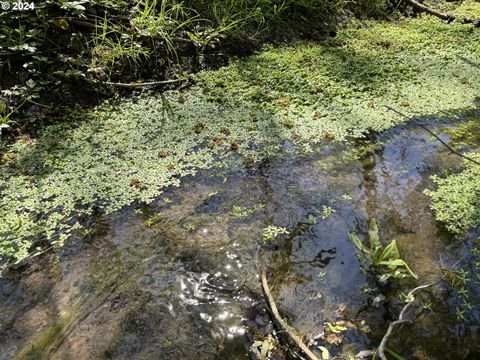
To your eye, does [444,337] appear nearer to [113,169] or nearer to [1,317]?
[1,317]

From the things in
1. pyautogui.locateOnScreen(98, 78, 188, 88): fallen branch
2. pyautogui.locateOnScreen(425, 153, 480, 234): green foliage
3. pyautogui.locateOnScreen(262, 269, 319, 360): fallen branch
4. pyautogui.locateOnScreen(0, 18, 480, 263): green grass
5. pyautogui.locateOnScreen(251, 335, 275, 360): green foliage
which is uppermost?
pyautogui.locateOnScreen(98, 78, 188, 88): fallen branch

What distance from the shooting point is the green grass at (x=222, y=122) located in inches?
108

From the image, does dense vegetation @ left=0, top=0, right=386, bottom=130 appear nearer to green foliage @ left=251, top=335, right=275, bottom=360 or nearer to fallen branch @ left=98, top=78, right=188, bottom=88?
fallen branch @ left=98, top=78, right=188, bottom=88

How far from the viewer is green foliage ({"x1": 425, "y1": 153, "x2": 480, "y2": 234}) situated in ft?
8.14

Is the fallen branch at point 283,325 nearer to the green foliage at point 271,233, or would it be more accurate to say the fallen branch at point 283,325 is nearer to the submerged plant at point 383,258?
the green foliage at point 271,233

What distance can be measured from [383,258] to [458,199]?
2.92 ft

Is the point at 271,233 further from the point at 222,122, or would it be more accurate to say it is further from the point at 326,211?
the point at 222,122

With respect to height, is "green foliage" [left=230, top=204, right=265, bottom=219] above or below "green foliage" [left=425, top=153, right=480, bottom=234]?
below

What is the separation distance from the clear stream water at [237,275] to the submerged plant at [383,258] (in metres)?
0.07

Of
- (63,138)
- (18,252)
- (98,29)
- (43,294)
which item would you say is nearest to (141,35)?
(98,29)

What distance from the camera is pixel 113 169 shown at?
2982 mm

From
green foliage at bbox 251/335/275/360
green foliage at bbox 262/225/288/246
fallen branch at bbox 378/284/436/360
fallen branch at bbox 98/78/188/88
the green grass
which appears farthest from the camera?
fallen branch at bbox 98/78/188/88

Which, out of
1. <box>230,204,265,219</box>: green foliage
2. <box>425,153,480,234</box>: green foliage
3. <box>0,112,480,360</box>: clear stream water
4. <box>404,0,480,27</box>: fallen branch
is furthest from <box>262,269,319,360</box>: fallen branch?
<box>404,0,480,27</box>: fallen branch

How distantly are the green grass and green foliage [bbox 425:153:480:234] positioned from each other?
2.60 feet
